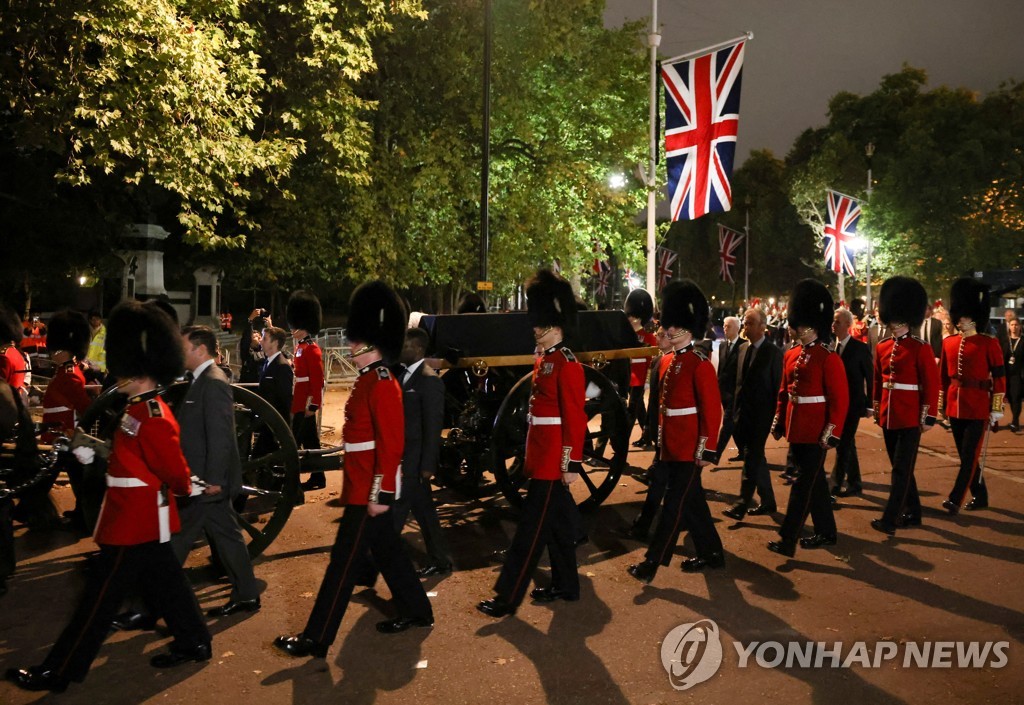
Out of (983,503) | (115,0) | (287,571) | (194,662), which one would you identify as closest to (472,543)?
(287,571)

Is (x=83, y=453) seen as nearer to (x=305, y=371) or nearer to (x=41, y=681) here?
(x=41, y=681)

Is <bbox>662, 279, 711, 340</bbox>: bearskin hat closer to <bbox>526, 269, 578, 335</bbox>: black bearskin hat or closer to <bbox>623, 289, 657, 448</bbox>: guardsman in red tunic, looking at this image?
<bbox>526, 269, 578, 335</bbox>: black bearskin hat

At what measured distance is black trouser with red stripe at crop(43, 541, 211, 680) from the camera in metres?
4.05

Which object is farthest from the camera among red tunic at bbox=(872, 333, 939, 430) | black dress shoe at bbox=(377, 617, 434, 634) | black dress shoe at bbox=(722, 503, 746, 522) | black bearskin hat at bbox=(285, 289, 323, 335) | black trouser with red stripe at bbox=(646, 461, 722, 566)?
black bearskin hat at bbox=(285, 289, 323, 335)

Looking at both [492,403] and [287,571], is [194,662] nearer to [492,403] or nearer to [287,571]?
[287,571]

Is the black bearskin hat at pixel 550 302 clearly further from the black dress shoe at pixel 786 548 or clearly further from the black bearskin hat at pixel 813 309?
the black dress shoe at pixel 786 548

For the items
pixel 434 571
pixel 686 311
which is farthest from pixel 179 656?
pixel 686 311

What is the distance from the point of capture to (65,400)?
713 cm

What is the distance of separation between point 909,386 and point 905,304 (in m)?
0.72

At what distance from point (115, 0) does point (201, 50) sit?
4.31ft

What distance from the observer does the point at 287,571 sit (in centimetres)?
608

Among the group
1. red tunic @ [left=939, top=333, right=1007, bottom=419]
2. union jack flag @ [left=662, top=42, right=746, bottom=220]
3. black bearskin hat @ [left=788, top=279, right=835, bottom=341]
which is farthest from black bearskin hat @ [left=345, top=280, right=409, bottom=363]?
union jack flag @ [left=662, top=42, right=746, bottom=220]

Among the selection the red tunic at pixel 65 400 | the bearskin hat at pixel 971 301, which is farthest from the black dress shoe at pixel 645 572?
the red tunic at pixel 65 400

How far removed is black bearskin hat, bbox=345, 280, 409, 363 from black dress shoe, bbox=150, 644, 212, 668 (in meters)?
1.81
